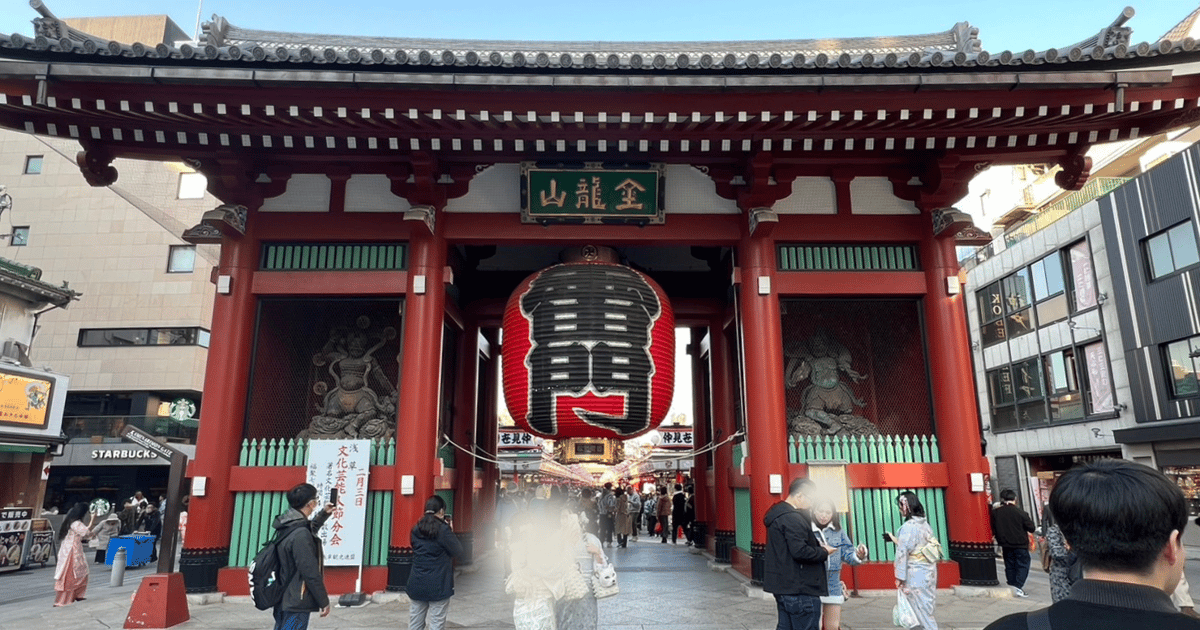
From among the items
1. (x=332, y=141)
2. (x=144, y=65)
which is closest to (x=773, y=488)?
(x=332, y=141)

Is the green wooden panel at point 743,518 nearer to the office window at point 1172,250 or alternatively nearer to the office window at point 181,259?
the office window at point 1172,250

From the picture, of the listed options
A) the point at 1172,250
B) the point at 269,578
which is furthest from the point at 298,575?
the point at 1172,250

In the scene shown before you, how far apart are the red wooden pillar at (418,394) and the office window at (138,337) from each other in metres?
26.0

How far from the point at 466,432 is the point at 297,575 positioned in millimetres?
7994

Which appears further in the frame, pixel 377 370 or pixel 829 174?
pixel 377 370

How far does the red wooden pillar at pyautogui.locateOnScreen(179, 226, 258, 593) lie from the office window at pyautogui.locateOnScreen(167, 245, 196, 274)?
25.6 m

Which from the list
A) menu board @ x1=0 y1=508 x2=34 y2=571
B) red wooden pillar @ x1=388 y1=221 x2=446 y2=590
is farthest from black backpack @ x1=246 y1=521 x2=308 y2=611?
menu board @ x1=0 y1=508 x2=34 y2=571

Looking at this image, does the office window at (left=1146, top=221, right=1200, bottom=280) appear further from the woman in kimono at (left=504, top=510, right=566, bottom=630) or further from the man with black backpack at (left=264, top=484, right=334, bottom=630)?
the man with black backpack at (left=264, top=484, right=334, bottom=630)

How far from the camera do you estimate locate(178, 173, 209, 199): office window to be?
113 feet

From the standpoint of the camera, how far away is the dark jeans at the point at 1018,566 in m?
9.77

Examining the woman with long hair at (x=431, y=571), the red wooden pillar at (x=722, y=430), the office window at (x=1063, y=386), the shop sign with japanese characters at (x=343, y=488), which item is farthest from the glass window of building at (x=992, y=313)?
the woman with long hair at (x=431, y=571)

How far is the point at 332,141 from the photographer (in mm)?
8875

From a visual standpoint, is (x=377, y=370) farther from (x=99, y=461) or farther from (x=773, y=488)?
(x=99, y=461)

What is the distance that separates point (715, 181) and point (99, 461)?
3064 cm
